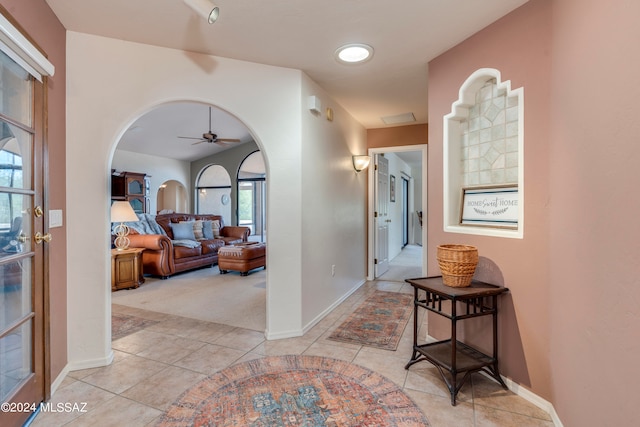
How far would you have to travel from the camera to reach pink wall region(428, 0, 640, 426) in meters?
1.07

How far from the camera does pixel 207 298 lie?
155 inches

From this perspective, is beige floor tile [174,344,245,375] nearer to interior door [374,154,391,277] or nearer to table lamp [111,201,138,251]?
table lamp [111,201,138,251]

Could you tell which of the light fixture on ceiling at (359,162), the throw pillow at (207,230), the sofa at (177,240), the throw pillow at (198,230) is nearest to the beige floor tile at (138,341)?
the sofa at (177,240)

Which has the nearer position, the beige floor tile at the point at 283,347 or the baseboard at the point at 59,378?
the baseboard at the point at 59,378

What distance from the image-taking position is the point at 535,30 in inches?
70.2

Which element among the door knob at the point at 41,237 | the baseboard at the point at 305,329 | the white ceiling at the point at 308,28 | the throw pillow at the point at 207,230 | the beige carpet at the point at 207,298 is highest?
the white ceiling at the point at 308,28

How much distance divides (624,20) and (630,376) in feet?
4.01

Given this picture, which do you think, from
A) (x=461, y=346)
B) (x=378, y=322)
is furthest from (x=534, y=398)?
(x=378, y=322)

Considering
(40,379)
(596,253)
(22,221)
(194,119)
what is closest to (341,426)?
(596,253)

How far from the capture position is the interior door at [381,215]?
4.84 m

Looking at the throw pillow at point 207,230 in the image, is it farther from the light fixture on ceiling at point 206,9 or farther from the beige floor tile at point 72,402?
the light fixture on ceiling at point 206,9

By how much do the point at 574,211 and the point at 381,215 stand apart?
3.67m

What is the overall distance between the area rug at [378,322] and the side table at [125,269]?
3204 millimetres

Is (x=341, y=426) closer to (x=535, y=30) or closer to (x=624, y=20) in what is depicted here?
(x=624, y=20)
